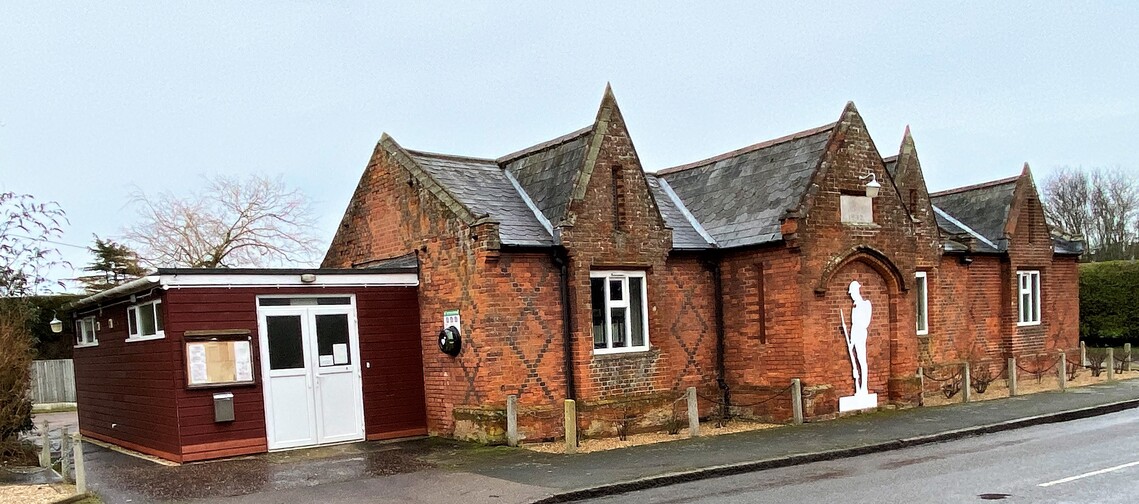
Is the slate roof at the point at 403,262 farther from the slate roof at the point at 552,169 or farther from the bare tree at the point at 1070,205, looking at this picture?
the bare tree at the point at 1070,205

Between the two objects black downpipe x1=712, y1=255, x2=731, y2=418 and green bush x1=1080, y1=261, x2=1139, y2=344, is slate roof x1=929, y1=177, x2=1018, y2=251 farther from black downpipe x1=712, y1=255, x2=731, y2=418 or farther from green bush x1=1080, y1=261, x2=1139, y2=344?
green bush x1=1080, y1=261, x2=1139, y2=344

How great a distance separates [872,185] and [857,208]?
519 mm

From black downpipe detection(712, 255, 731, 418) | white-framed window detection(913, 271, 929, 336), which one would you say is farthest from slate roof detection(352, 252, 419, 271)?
Result: white-framed window detection(913, 271, 929, 336)

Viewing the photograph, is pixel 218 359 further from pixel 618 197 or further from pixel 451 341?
pixel 618 197

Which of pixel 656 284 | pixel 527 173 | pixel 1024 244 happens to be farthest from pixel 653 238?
pixel 1024 244

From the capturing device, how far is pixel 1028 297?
22750mm

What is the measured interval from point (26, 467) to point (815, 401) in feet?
42.7

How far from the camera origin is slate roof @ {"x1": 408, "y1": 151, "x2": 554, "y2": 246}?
544 inches

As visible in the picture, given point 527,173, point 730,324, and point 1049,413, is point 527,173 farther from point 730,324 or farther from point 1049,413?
point 1049,413

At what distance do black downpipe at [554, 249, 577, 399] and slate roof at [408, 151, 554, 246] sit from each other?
1.39 ft

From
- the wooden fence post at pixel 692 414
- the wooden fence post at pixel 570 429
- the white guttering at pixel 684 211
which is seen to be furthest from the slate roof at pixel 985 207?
the wooden fence post at pixel 570 429

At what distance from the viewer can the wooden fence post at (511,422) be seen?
13.1m

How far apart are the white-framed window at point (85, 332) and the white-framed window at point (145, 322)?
8.78 ft

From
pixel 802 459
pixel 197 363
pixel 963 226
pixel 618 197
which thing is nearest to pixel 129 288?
pixel 197 363
